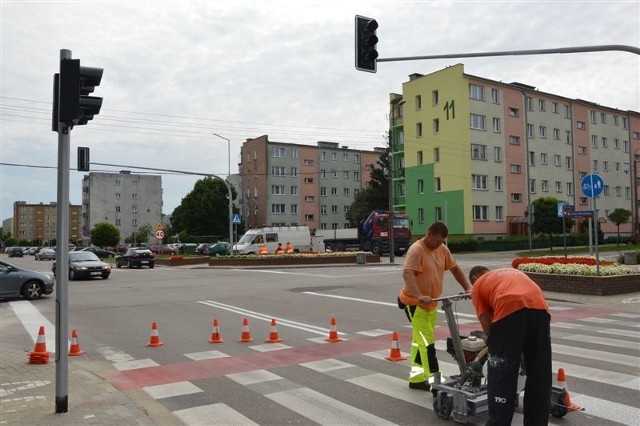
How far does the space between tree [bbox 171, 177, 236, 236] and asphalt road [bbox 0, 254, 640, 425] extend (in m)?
64.7

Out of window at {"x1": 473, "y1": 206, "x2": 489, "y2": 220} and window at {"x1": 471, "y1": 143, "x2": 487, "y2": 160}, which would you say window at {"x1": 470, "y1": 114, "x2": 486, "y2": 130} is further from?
window at {"x1": 473, "y1": 206, "x2": 489, "y2": 220}

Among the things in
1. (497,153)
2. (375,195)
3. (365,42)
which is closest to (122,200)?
(375,195)

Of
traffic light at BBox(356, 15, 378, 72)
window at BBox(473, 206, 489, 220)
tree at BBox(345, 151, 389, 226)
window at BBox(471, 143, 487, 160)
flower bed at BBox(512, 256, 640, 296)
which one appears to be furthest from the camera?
tree at BBox(345, 151, 389, 226)

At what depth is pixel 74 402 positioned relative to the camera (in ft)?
19.5

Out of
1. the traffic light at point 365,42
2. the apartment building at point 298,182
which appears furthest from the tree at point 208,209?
the traffic light at point 365,42

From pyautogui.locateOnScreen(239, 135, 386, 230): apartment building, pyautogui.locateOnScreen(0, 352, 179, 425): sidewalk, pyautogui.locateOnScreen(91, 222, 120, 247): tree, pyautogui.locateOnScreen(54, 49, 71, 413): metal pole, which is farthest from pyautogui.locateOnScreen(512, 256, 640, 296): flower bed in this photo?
pyautogui.locateOnScreen(91, 222, 120, 247): tree

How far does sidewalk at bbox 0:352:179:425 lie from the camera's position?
17.5 feet

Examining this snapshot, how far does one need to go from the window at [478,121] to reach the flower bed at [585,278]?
35.1 meters

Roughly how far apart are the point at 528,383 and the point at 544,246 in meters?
49.4

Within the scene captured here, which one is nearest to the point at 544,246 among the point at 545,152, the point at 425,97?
the point at 545,152

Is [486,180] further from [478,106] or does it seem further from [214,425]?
[214,425]

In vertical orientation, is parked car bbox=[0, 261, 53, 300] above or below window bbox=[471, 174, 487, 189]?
below

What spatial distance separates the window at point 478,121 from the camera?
2004 inches

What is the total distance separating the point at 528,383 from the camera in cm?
411
